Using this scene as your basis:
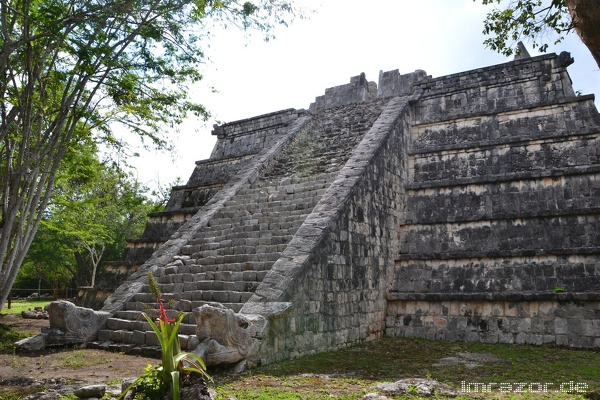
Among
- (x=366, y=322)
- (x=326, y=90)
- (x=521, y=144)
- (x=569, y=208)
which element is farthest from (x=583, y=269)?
(x=326, y=90)

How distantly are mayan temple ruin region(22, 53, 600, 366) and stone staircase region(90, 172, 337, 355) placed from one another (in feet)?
0.11

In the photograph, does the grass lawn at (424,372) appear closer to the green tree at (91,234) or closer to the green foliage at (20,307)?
the green foliage at (20,307)

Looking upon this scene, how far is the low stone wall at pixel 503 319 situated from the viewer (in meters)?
7.57

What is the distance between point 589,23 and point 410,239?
→ 245 inches

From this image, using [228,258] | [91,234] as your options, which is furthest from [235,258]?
[91,234]

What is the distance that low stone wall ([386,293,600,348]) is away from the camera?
757cm

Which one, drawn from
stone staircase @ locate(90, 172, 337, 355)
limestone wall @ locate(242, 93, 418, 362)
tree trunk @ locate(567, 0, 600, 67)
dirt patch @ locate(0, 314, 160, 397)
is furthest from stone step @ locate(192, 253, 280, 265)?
tree trunk @ locate(567, 0, 600, 67)

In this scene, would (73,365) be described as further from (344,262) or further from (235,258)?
(344,262)

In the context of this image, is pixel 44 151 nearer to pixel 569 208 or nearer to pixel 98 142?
pixel 98 142

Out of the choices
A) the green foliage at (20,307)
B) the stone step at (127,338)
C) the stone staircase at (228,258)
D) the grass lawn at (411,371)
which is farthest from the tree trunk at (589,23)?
the green foliage at (20,307)

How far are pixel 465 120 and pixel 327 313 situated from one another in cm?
626

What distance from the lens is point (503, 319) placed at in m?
8.17

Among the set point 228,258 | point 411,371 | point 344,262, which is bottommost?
point 411,371

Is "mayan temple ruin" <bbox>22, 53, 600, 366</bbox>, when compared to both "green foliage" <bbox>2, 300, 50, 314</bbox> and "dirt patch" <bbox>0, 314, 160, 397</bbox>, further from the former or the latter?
"green foliage" <bbox>2, 300, 50, 314</bbox>
